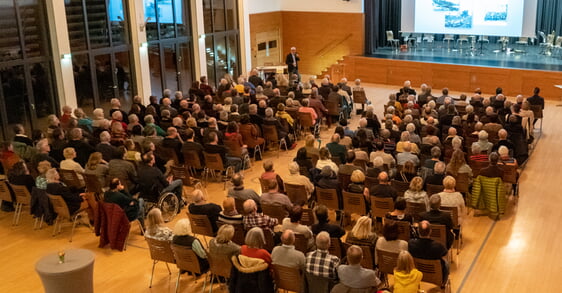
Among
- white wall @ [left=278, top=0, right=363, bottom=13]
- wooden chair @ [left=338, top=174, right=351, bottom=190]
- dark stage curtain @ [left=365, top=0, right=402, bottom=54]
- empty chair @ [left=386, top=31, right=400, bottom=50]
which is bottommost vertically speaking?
wooden chair @ [left=338, top=174, right=351, bottom=190]

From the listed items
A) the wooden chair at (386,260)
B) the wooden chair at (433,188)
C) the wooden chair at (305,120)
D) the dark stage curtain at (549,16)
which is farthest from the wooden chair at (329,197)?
the dark stage curtain at (549,16)

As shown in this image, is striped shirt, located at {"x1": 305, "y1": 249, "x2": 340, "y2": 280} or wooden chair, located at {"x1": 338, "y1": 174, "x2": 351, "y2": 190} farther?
wooden chair, located at {"x1": 338, "y1": 174, "x2": 351, "y2": 190}

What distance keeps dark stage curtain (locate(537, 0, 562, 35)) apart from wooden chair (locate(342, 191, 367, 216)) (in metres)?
16.4

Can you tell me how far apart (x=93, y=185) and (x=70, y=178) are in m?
0.50

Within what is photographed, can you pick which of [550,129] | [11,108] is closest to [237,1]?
[11,108]

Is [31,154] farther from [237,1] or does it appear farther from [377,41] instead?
[377,41]

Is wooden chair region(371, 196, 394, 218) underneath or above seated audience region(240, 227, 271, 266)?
underneath

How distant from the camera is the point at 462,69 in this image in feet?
66.5

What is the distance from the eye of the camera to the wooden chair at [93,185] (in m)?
9.75

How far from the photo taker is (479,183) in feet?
32.3

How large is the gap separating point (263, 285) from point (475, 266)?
3.42 meters

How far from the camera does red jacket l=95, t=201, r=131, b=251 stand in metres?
8.77

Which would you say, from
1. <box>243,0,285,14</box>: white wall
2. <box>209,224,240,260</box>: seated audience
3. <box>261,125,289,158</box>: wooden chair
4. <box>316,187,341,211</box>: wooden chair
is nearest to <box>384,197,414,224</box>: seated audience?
<box>316,187,341,211</box>: wooden chair

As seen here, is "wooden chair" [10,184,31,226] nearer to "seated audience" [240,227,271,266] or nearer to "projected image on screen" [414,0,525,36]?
"seated audience" [240,227,271,266]
